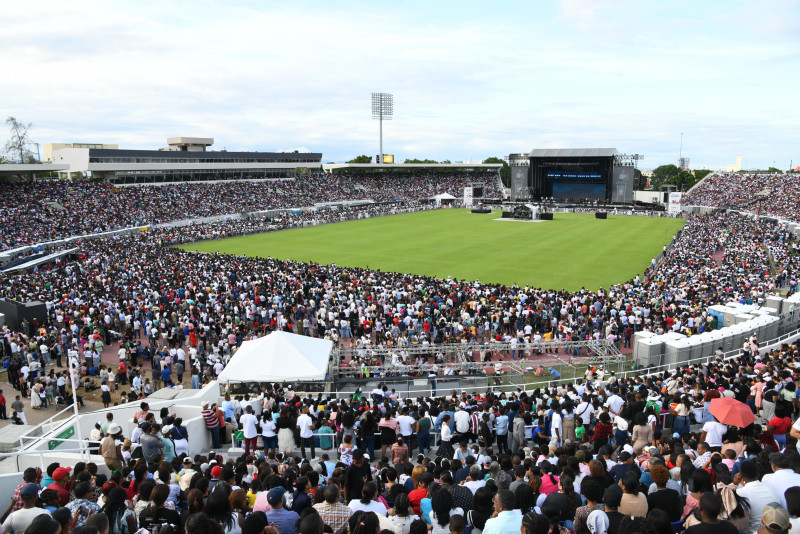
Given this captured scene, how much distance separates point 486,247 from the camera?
3875cm

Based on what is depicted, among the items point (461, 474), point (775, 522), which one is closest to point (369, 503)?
point (461, 474)

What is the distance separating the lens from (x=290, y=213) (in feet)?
196

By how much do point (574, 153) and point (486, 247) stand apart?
3778 centimetres

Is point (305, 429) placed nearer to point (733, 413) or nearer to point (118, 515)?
point (118, 515)

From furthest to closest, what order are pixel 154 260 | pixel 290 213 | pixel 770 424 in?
pixel 290 213, pixel 154 260, pixel 770 424

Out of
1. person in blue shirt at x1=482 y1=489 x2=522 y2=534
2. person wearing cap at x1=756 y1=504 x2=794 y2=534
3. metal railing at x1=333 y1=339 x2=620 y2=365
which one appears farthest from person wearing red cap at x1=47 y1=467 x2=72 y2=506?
metal railing at x1=333 y1=339 x2=620 y2=365

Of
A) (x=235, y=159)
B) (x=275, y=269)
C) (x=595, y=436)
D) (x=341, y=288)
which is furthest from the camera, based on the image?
(x=235, y=159)

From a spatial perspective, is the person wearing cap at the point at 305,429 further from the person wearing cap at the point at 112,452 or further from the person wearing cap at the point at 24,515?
the person wearing cap at the point at 24,515

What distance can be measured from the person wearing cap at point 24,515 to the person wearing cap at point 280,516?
195 cm

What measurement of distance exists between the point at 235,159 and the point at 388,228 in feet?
101

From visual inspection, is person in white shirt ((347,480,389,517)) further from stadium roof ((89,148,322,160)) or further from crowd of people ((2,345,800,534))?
stadium roof ((89,148,322,160))

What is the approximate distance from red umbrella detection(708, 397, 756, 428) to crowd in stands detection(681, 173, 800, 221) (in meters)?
48.9

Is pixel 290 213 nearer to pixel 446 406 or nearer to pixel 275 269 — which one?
pixel 275 269

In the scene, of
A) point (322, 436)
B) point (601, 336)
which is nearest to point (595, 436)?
point (322, 436)
